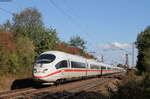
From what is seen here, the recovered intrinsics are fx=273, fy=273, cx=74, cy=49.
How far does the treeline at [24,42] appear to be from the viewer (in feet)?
93.0

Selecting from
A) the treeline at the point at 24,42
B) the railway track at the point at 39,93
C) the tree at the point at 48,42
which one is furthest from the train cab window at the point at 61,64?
the tree at the point at 48,42

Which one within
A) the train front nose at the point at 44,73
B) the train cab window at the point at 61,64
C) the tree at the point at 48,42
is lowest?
the train front nose at the point at 44,73

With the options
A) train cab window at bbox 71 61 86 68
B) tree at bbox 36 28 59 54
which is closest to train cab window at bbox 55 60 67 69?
train cab window at bbox 71 61 86 68

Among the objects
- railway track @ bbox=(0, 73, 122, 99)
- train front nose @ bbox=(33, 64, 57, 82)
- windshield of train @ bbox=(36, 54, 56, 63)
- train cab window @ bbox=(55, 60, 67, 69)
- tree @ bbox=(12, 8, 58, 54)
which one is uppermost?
tree @ bbox=(12, 8, 58, 54)

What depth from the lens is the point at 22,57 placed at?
32281 mm

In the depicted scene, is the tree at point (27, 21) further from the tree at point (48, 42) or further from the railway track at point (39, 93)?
the railway track at point (39, 93)

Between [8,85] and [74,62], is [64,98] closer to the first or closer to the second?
[8,85]

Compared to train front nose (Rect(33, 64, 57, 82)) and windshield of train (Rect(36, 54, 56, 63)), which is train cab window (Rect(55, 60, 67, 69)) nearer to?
windshield of train (Rect(36, 54, 56, 63))

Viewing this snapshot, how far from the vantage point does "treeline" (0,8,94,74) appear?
2836 centimetres

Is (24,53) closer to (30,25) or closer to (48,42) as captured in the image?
(48,42)

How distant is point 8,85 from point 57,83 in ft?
14.3

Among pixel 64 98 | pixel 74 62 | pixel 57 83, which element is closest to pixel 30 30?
pixel 74 62

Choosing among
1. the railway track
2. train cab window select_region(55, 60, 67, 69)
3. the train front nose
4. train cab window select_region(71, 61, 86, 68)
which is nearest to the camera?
the railway track

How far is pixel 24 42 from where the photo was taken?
35.0 meters
